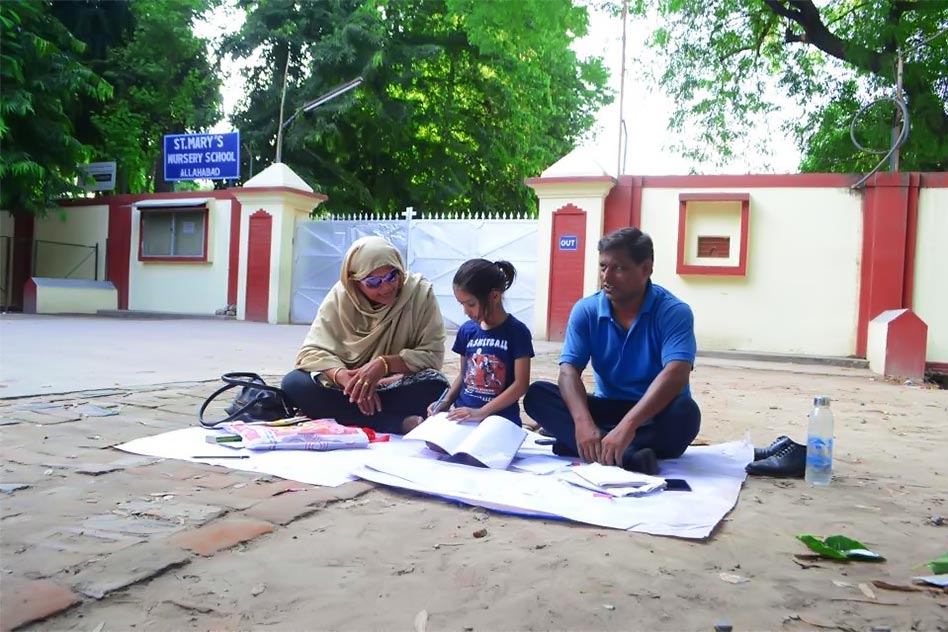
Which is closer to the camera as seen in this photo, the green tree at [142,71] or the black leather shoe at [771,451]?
the black leather shoe at [771,451]

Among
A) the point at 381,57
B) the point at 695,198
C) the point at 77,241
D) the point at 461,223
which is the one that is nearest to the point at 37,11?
the point at 77,241

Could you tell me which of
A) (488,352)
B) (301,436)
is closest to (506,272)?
(488,352)

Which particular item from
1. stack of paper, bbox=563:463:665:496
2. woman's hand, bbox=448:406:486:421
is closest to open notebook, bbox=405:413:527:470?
woman's hand, bbox=448:406:486:421

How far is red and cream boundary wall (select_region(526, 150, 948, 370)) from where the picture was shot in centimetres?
941

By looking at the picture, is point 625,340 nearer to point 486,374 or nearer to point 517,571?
point 486,374

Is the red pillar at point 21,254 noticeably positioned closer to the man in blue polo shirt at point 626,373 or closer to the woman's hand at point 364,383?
the woman's hand at point 364,383

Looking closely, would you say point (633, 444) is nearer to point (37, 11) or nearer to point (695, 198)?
point (695, 198)

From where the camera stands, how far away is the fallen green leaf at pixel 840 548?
6.81 feet

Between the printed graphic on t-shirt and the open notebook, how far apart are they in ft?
0.93

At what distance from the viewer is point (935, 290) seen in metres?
9.35

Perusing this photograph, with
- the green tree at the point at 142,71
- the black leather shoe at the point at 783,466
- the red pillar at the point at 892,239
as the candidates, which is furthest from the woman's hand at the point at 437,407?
the green tree at the point at 142,71

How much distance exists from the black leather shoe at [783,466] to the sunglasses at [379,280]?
6.07ft

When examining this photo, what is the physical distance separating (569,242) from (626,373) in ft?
26.2

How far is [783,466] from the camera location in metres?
3.08
